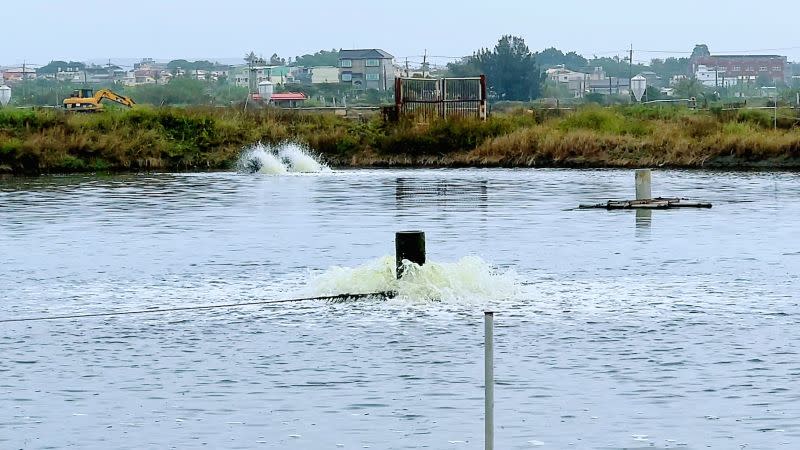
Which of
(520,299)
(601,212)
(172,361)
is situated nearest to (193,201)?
(601,212)

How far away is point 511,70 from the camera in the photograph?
146125mm

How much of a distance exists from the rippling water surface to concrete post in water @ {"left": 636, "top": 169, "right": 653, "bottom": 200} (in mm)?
1076

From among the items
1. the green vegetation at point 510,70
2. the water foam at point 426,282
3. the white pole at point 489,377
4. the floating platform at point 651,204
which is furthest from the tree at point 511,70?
the white pole at point 489,377

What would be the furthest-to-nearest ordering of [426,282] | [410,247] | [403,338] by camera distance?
[426,282] → [410,247] → [403,338]

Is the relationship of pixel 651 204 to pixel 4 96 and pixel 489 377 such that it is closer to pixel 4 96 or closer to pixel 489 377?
pixel 489 377

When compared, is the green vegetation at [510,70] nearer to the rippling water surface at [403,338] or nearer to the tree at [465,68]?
the tree at [465,68]

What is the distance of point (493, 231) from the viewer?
34250mm

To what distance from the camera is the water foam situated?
2203 centimetres

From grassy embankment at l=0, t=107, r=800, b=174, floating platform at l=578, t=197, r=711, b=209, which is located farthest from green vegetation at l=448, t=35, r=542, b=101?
floating platform at l=578, t=197, r=711, b=209

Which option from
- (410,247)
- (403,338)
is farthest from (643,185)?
(403,338)

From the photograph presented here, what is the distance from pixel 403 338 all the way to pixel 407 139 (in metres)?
46.2

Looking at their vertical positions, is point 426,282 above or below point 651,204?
above

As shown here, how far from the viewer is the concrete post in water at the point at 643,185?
37.7m

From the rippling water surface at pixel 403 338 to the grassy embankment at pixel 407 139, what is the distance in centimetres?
2284
